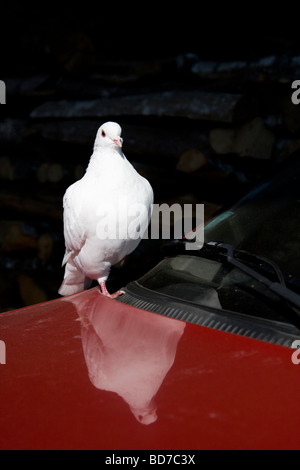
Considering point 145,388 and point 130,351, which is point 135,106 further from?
point 145,388

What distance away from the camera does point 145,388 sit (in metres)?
0.99

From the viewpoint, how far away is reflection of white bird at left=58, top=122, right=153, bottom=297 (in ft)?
6.40

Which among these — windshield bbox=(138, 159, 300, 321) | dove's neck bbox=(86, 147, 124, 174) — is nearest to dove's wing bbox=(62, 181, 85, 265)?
dove's neck bbox=(86, 147, 124, 174)

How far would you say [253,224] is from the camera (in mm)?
1605

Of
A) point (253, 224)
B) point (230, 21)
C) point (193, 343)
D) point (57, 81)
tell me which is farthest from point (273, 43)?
point (193, 343)

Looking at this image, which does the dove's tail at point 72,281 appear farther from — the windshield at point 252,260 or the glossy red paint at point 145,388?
the glossy red paint at point 145,388

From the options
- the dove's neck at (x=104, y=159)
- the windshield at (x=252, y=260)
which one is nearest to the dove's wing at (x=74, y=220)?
the dove's neck at (x=104, y=159)

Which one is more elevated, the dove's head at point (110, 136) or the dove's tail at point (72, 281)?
the dove's head at point (110, 136)

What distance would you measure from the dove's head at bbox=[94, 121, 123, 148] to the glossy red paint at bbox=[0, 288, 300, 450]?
3.05 ft

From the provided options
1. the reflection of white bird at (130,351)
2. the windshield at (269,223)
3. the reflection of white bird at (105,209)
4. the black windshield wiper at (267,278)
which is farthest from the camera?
the reflection of white bird at (105,209)

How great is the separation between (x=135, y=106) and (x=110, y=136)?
64.8 inches

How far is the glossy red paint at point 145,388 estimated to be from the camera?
2.75 ft

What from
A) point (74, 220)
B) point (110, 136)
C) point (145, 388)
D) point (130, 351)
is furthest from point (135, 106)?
point (145, 388)

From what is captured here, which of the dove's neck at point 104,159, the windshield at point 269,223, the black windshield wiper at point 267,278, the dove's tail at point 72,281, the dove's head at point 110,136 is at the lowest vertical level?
the dove's tail at point 72,281
